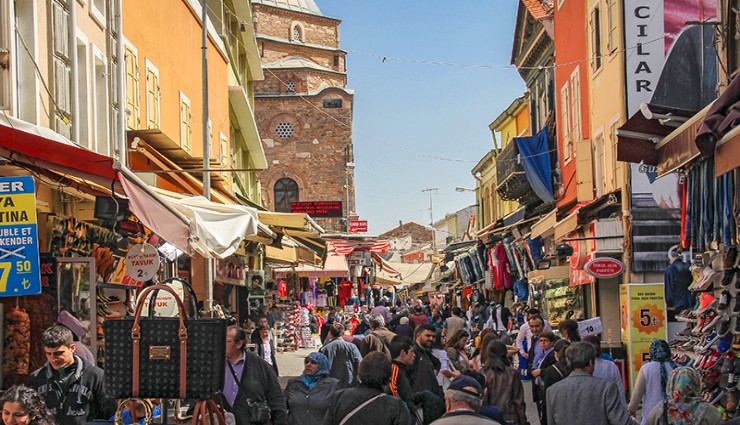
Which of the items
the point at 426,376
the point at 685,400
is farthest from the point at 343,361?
the point at 685,400

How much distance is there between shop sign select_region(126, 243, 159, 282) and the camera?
12953 mm

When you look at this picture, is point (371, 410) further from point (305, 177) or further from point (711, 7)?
point (305, 177)

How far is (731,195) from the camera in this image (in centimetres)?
1100

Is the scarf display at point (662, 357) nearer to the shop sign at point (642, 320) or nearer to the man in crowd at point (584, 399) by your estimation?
the man in crowd at point (584, 399)

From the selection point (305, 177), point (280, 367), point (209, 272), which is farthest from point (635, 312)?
point (305, 177)

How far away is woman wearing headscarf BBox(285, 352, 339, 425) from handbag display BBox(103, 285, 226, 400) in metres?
2.88

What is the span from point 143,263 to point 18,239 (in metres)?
4.13

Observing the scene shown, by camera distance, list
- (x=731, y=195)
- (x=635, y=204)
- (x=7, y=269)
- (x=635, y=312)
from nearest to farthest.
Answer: (x=7, y=269) < (x=731, y=195) < (x=635, y=312) < (x=635, y=204)

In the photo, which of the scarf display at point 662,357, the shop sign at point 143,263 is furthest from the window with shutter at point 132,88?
the scarf display at point 662,357

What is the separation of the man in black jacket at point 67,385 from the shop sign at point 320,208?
5520 cm

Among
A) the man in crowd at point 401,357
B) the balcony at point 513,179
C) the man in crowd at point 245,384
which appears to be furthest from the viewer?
the balcony at point 513,179

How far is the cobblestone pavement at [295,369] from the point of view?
667 inches

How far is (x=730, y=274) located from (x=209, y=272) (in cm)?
927

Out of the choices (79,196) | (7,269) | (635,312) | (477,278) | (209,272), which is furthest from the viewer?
(477,278)
